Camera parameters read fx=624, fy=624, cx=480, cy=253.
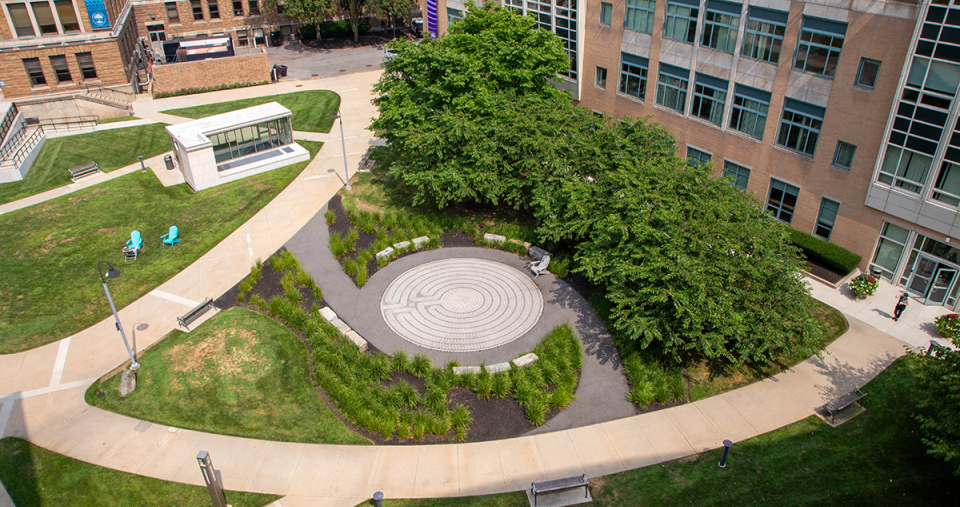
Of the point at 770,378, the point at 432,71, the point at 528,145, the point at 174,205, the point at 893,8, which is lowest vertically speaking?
the point at 770,378

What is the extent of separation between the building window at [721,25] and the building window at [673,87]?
7.13 feet

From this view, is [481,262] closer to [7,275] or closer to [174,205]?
[174,205]

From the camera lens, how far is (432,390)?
69.9ft

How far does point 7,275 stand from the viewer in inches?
1122

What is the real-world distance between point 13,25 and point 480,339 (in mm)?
44613

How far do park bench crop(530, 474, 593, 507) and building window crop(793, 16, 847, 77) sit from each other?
816 inches

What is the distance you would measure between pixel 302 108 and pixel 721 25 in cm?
3126

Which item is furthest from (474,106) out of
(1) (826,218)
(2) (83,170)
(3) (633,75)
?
(2) (83,170)

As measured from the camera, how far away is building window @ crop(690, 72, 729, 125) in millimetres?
31619

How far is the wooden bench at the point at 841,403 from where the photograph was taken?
20516 millimetres

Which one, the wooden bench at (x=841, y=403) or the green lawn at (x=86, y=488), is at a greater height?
the wooden bench at (x=841, y=403)

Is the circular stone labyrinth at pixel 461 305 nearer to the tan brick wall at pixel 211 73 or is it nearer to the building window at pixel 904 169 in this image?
the building window at pixel 904 169

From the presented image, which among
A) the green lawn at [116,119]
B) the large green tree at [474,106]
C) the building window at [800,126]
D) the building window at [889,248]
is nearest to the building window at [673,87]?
the large green tree at [474,106]

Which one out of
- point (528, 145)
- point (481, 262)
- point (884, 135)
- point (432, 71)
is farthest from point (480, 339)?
point (884, 135)
